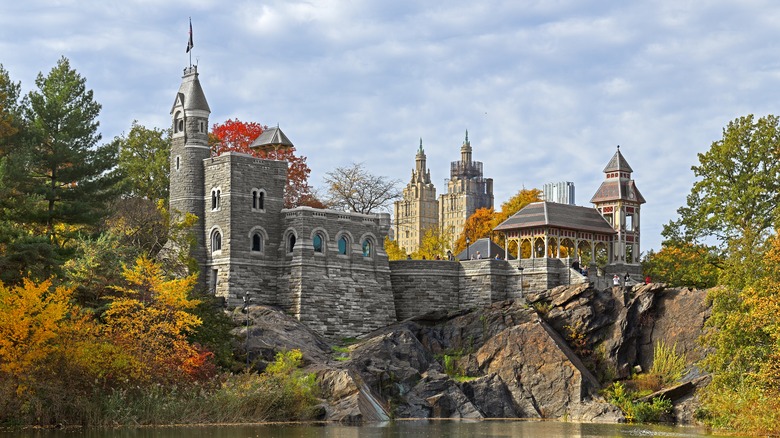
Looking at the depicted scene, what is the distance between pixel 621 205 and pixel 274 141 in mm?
22014

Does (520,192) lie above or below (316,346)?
above

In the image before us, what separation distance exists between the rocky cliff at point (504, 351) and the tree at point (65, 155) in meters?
9.49

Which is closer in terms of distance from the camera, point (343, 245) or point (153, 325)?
point (153, 325)

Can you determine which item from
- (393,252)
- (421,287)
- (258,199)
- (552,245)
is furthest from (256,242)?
(393,252)

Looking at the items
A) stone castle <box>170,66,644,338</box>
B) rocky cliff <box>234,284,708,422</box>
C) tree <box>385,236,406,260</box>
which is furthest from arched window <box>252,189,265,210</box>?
tree <box>385,236,406,260</box>

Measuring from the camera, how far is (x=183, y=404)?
4522cm

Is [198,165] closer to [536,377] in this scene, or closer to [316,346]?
[316,346]

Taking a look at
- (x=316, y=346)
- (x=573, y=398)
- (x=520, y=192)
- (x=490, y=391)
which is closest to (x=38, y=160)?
(x=316, y=346)

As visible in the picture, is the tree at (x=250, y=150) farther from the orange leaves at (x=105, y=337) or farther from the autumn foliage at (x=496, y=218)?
the orange leaves at (x=105, y=337)

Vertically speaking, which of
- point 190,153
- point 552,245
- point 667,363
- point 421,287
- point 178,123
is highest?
point 178,123

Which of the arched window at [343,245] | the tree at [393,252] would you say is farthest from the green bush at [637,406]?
the tree at [393,252]

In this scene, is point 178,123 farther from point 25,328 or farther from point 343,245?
point 25,328

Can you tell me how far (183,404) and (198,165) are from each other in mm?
21642

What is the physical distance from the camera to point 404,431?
4434 cm
